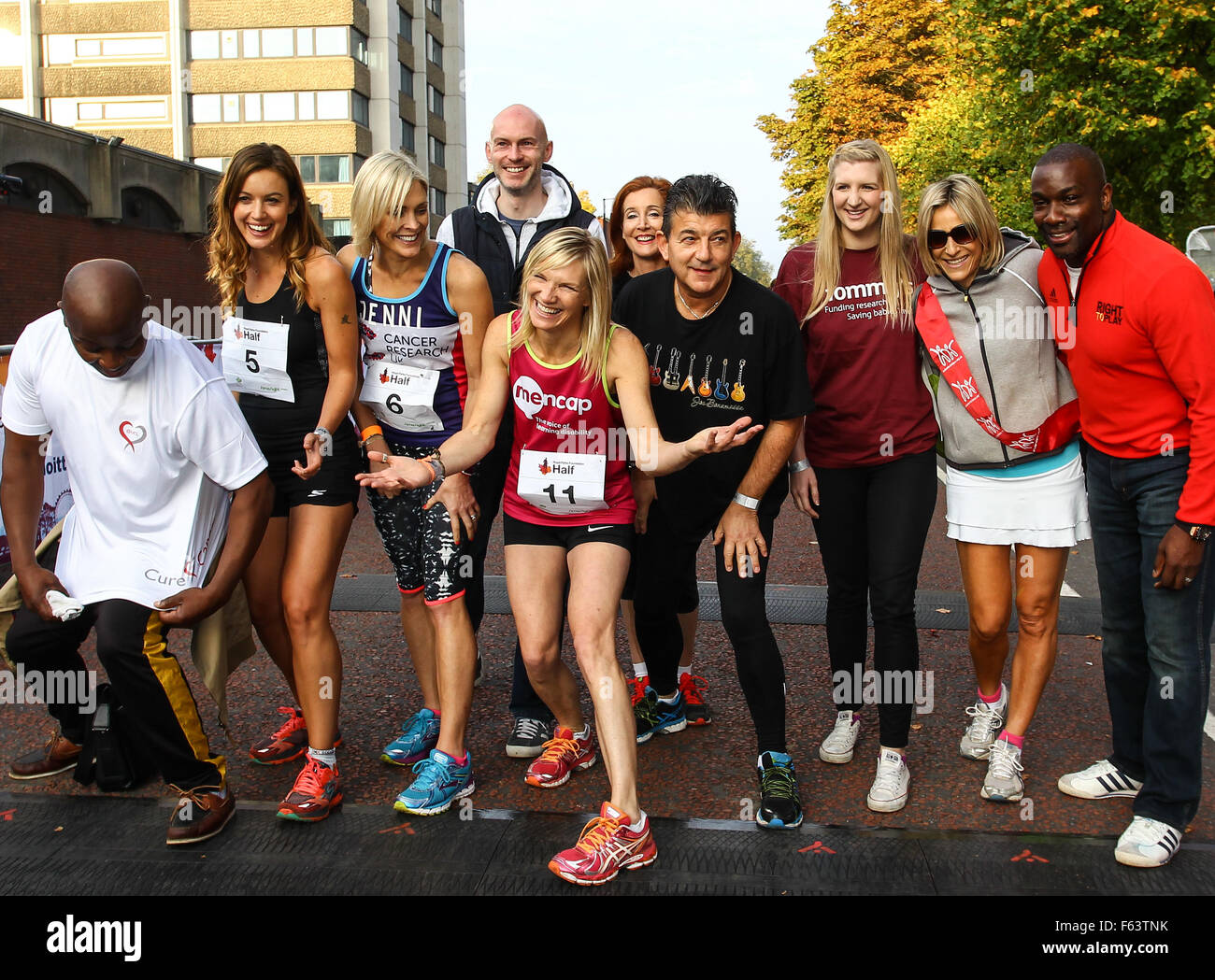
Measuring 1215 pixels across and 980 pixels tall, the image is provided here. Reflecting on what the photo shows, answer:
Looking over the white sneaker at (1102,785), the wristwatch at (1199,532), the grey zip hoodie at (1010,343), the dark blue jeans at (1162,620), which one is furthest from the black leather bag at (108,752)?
the wristwatch at (1199,532)

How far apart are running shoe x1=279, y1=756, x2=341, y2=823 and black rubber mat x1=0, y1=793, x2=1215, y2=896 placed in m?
0.05

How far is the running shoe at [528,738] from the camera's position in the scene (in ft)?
14.5

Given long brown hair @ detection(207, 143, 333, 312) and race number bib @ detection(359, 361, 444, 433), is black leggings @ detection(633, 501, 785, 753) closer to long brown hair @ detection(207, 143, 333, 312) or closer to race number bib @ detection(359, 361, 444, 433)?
race number bib @ detection(359, 361, 444, 433)

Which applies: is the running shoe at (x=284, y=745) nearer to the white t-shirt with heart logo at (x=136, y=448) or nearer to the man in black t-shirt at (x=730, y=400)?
the white t-shirt with heart logo at (x=136, y=448)

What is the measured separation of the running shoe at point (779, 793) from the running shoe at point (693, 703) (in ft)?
2.54

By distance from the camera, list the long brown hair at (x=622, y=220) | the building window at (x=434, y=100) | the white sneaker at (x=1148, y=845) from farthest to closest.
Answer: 1. the building window at (x=434, y=100)
2. the long brown hair at (x=622, y=220)
3. the white sneaker at (x=1148, y=845)

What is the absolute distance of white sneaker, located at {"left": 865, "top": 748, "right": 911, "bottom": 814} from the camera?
12.8ft

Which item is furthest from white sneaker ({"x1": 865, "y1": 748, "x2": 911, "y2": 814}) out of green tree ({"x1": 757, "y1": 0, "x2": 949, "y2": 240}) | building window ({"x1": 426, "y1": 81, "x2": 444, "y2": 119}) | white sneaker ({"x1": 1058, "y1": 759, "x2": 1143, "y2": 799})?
building window ({"x1": 426, "y1": 81, "x2": 444, "y2": 119})

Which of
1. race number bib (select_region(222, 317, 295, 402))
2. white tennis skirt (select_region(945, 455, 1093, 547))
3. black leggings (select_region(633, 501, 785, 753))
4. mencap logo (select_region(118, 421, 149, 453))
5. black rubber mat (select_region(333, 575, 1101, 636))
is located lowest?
black rubber mat (select_region(333, 575, 1101, 636))

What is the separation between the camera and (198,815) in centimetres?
374

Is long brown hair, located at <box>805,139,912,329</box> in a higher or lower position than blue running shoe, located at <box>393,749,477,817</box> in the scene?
higher

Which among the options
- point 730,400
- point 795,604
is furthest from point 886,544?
point 795,604

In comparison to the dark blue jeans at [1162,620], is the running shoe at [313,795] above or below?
below
